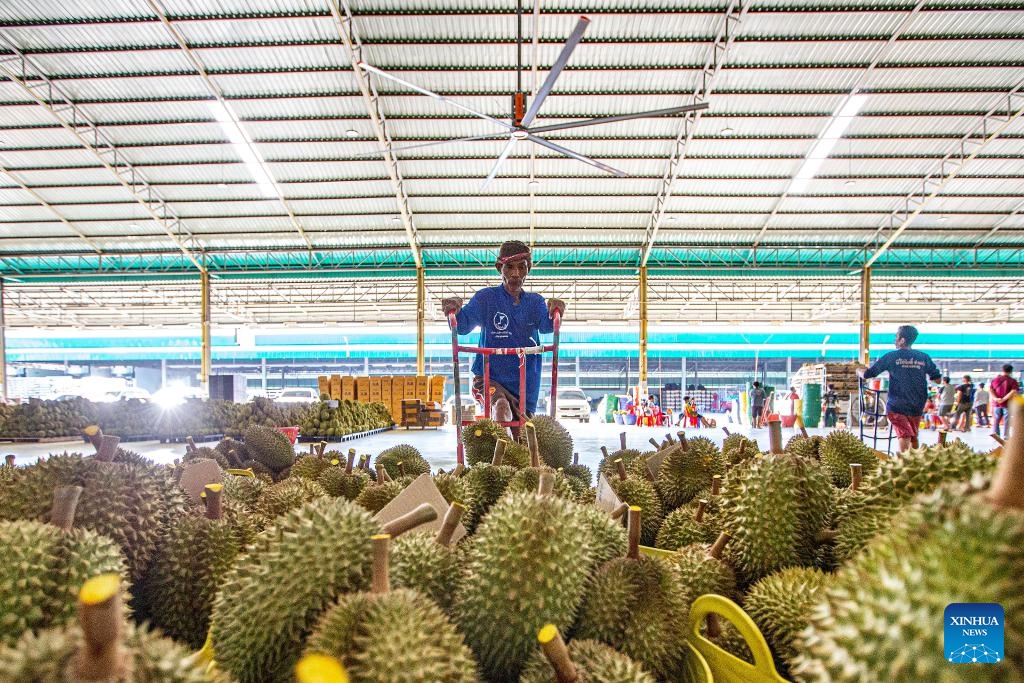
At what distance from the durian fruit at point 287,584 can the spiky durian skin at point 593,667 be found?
327 millimetres

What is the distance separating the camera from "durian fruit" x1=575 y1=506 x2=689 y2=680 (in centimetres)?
120

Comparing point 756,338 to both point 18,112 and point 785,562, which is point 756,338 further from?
point 785,562

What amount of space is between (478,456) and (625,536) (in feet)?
6.15

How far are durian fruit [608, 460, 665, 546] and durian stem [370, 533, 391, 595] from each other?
1.37 meters

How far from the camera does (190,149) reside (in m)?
18.2

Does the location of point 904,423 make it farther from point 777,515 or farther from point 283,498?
point 283,498

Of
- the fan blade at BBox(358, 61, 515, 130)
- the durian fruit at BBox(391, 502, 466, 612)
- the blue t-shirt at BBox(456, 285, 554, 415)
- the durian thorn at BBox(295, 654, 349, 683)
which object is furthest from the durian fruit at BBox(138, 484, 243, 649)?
the fan blade at BBox(358, 61, 515, 130)

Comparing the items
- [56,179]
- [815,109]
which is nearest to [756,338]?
[815,109]

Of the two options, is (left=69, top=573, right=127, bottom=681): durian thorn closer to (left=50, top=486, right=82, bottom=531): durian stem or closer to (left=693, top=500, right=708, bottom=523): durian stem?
(left=50, top=486, right=82, bottom=531): durian stem

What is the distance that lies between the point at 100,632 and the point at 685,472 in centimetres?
248

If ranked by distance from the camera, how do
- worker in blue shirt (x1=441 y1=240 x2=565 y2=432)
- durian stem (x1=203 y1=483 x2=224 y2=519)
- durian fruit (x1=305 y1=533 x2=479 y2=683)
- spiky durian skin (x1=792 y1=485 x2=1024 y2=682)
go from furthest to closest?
worker in blue shirt (x1=441 y1=240 x2=565 y2=432)
durian stem (x1=203 y1=483 x2=224 y2=519)
durian fruit (x1=305 y1=533 x2=479 y2=683)
spiky durian skin (x1=792 y1=485 x2=1024 y2=682)

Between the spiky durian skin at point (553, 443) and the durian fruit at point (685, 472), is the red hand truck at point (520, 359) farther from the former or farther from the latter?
the durian fruit at point (685, 472)

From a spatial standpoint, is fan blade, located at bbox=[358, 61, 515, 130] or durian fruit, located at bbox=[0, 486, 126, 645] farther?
fan blade, located at bbox=[358, 61, 515, 130]

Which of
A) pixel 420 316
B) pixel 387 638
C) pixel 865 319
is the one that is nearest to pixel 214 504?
pixel 387 638
